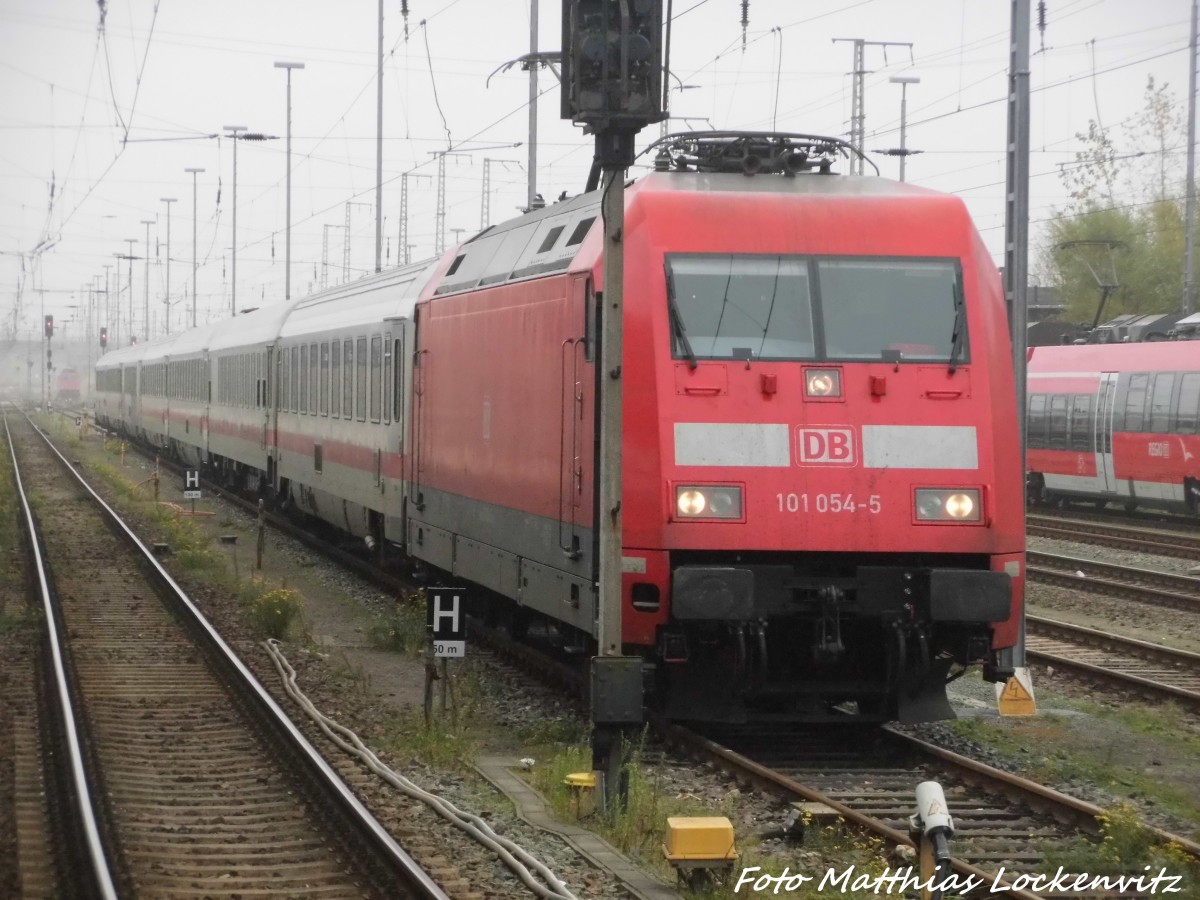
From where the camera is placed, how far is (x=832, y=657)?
937 centimetres

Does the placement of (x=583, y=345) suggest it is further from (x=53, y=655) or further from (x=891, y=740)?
(x=53, y=655)

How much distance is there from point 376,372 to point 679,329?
8.94 m

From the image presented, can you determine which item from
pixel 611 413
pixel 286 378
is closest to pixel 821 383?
pixel 611 413

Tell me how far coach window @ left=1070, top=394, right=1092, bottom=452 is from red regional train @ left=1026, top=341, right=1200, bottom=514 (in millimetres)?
18

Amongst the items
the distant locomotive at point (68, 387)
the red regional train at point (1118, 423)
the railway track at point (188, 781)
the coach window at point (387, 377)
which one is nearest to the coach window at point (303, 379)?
the coach window at point (387, 377)

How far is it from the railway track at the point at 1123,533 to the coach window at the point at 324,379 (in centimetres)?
1162

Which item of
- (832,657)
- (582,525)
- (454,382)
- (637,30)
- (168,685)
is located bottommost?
(168,685)

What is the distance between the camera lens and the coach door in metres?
28.9

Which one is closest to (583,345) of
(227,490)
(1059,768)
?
(1059,768)

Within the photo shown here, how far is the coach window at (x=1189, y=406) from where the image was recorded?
2646 cm

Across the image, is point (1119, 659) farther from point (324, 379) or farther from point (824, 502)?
point (324, 379)

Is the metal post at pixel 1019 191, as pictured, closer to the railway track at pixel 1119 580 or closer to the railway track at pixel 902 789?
the railway track at pixel 902 789

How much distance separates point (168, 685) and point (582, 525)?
4.62m

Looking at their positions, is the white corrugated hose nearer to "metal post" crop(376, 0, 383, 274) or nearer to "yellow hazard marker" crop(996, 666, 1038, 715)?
"yellow hazard marker" crop(996, 666, 1038, 715)
